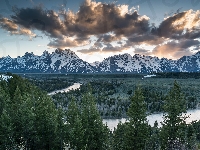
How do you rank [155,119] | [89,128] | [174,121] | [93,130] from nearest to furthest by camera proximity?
1. [174,121]
2. [89,128]
3. [93,130]
4. [155,119]

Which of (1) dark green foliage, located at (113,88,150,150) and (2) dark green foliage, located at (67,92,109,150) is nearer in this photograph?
(1) dark green foliage, located at (113,88,150,150)

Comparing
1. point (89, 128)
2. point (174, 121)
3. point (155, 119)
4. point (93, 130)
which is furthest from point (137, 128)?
point (155, 119)

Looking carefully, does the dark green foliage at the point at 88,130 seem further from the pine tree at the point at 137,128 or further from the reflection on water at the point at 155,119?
the reflection on water at the point at 155,119

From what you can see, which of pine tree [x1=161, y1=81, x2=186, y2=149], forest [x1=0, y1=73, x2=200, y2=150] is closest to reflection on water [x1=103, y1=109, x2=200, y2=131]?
forest [x1=0, y1=73, x2=200, y2=150]

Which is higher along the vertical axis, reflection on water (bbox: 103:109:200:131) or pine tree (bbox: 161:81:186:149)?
pine tree (bbox: 161:81:186:149)

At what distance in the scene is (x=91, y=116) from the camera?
39.1 m

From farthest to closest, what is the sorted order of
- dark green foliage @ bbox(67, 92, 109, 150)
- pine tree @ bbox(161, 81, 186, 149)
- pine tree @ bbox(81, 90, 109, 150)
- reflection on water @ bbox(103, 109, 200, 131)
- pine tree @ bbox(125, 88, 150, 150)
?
1. reflection on water @ bbox(103, 109, 200, 131)
2. pine tree @ bbox(81, 90, 109, 150)
3. dark green foliage @ bbox(67, 92, 109, 150)
4. pine tree @ bbox(125, 88, 150, 150)
5. pine tree @ bbox(161, 81, 186, 149)

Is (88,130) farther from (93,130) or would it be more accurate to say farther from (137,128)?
(137,128)

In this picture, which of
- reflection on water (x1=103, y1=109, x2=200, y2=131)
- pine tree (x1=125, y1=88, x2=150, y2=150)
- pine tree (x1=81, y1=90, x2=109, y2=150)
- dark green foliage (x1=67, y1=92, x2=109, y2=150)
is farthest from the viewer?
reflection on water (x1=103, y1=109, x2=200, y2=131)

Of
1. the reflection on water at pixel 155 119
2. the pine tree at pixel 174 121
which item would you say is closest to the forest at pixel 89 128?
the pine tree at pixel 174 121

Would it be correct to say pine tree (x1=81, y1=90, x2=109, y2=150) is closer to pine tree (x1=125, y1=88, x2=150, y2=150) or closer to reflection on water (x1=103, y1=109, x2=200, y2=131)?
pine tree (x1=125, y1=88, x2=150, y2=150)

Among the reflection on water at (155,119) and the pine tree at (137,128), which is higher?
the pine tree at (137,128)

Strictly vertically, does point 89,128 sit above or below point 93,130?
above

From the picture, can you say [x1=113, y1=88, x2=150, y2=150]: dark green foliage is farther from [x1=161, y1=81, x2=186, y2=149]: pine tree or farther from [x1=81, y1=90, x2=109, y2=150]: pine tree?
[x1=81, y1=90, x2=109, y2=150]: pine tree
